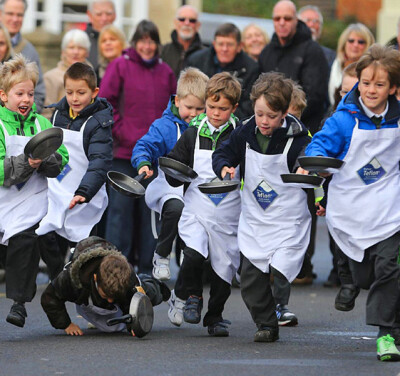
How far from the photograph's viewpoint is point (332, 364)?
24.3 feet

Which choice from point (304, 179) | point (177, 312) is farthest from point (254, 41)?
point (304, 179)

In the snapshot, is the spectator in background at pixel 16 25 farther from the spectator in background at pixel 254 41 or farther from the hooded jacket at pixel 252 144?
the hooded jacket at pixel 252 144

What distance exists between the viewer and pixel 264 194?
27.3 ft

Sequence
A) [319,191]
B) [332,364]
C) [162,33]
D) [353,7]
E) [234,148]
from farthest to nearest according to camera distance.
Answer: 1. [353,7]
2. [162,33]
3. [319,191]
4. [234,148]
5. [332,364]

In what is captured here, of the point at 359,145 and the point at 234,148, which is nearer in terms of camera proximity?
the point at 359,145

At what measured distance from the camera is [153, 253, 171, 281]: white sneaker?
920 centimetres

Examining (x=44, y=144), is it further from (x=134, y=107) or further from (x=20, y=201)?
(x=134, y=107)

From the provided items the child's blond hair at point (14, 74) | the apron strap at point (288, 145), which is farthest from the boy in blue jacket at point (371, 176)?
the child's blond hair at point (14, 74)

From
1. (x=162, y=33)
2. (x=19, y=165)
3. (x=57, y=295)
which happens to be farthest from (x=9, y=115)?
(x=162, y=33)

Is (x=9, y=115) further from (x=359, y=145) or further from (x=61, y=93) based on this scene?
(x=61, y=93)

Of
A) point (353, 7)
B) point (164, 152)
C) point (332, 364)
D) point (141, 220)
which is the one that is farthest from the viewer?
point (353, 7)

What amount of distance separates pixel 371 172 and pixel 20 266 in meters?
2.48

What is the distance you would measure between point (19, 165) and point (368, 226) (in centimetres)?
240

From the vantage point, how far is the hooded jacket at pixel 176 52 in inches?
511
